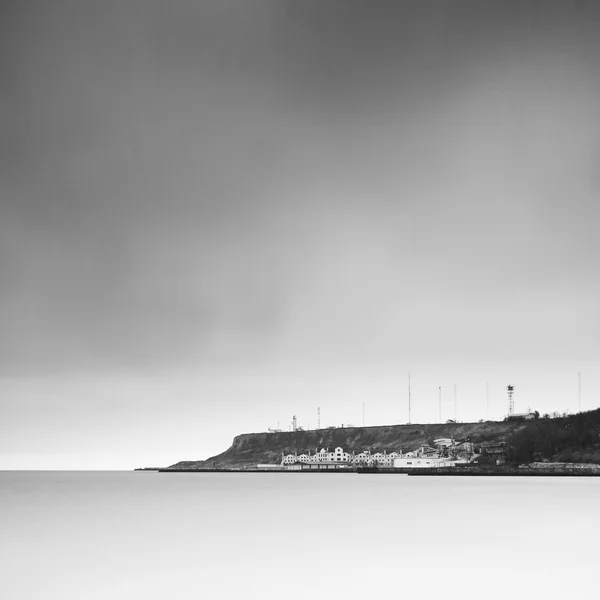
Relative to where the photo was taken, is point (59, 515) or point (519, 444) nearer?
point (59, 515)

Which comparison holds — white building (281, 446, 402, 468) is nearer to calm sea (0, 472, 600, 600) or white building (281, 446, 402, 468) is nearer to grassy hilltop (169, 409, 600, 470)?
grassy hilltop (169, 409, 600, 470)

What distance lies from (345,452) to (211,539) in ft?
520

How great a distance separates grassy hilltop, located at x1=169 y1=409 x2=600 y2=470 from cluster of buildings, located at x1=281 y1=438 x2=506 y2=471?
11.9ft

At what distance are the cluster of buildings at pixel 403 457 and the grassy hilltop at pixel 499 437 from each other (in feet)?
11.9

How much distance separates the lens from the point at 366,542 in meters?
27.7

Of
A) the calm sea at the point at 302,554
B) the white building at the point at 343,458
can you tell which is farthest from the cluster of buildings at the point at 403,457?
the calm sea at the point at 302,554

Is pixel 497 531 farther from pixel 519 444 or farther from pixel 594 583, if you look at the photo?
pixel 519 444

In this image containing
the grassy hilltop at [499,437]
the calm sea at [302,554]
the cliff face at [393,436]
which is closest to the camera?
the calm sea at [302,554]

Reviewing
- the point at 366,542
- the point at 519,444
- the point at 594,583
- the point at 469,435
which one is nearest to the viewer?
the point at 594,583

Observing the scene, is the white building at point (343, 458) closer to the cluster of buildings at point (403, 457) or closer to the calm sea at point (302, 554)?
A: the cluster of buildings at point (403, 457)

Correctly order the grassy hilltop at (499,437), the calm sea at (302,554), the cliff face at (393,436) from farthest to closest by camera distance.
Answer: the cliff face at (393,436), the grassy hilltop at (499,437), the calm sea at (302,554)

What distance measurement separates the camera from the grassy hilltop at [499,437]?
12067 centimetres

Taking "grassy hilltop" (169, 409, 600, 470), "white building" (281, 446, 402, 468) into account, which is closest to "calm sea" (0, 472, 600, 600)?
"grassy hilltop" (169, 409, 600, 470)

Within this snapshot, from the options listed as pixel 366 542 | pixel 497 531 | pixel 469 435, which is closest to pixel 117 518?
pixel 366 542
